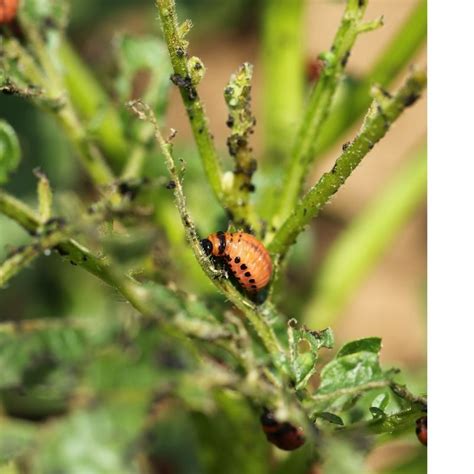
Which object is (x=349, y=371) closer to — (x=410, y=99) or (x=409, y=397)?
(x=409, y=397)

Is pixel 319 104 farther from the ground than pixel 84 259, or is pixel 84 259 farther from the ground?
pixel 319 104

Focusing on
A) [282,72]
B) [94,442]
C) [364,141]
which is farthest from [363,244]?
[364,141]

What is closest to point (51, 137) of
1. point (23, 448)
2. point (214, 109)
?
point (214, 109)

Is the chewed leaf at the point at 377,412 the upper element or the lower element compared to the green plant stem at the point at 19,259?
lower

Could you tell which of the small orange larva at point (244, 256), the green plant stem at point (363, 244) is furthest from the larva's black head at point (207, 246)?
the green plant stem at point (363, 244)

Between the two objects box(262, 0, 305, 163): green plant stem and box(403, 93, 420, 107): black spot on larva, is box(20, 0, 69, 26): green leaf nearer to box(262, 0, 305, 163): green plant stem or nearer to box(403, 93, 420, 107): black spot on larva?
box(262, 0, 305, 163): green plant stem

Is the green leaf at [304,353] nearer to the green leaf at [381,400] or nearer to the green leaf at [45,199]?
the green leaf at [381,400]

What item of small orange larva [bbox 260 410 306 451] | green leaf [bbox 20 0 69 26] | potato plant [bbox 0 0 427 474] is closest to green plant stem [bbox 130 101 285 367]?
potato plant [bbox 0 0 427 474]

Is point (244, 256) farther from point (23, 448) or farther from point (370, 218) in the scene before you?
point (370, 218)
